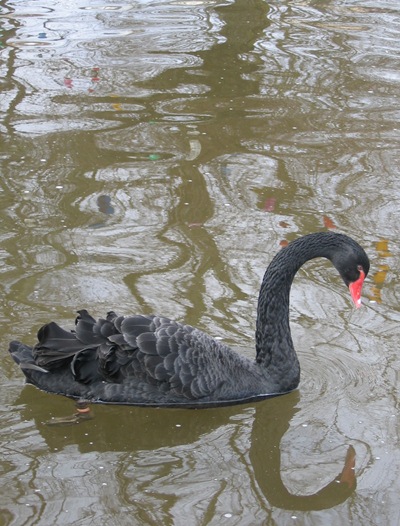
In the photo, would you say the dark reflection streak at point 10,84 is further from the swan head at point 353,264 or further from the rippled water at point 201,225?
the swan head at point 353,264

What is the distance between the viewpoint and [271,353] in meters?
4.19

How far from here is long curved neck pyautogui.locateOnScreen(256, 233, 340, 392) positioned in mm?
4176

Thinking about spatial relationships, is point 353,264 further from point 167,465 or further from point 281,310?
point 167,465

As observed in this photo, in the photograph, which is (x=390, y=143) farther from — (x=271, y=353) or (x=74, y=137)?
(x=271, y=353)

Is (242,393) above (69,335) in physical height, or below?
below

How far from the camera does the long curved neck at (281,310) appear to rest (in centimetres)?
418

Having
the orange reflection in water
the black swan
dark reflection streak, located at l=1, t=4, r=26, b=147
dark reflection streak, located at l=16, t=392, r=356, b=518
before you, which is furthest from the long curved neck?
dark reflection streak, located at l=1, t=4, r=26, b=147

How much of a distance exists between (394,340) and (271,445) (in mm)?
908

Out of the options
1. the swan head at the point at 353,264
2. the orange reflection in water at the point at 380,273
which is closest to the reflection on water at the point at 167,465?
the swan head at the point at 353,264

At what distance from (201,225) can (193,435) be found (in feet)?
6.12

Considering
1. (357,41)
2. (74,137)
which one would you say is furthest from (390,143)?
(357,41)

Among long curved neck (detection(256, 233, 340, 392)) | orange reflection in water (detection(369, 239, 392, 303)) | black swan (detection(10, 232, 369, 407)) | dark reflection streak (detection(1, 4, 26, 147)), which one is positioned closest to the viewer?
black swan (detection(10, 232, 369, 407))

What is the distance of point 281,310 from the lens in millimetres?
4207

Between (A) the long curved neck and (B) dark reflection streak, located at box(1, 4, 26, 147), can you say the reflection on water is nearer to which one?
(A) the long curved neck
